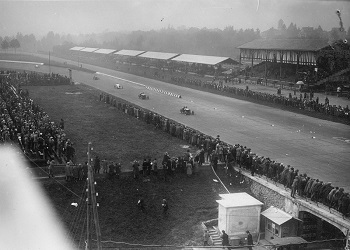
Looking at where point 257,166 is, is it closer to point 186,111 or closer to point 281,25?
point 186,111

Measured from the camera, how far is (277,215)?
17.7 meters

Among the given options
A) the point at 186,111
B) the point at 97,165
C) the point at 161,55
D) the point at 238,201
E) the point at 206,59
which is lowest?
the point at 238,201

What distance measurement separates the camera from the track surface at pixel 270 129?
74.4ft

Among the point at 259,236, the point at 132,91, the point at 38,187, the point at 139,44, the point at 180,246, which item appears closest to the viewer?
the point at 180,246

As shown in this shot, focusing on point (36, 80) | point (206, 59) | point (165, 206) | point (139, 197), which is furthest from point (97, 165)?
point (206, 59)

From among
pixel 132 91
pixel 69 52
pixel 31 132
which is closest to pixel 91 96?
pixel 132 91

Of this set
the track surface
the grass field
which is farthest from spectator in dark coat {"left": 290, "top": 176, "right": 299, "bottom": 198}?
the grass field

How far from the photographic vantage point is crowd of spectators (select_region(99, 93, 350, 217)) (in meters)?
16.5

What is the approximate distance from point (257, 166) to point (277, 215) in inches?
159

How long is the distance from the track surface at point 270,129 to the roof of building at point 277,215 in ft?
10.7

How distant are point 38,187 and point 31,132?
A: 609 centimetres

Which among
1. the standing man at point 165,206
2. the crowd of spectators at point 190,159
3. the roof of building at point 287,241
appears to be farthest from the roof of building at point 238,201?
the standing man at point 165,206

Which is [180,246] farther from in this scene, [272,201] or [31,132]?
[31,132]

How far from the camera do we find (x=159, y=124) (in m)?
31.5
